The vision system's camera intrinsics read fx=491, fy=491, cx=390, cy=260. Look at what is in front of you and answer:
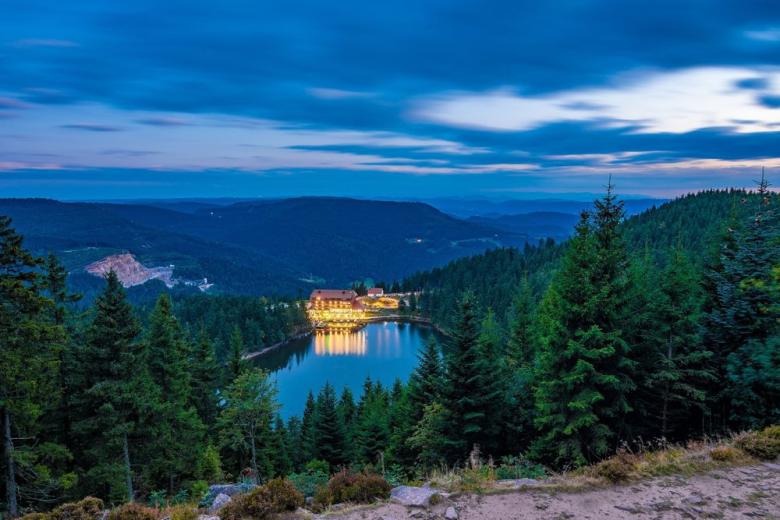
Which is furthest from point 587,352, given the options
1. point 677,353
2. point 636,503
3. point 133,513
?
point 133,513

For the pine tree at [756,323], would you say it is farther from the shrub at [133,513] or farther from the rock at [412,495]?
the shrub at [133,513]

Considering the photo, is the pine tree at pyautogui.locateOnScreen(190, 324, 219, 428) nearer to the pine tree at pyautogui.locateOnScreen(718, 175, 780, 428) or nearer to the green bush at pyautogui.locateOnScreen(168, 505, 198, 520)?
the green bush at pyautogui.locateOnScreen(168, 505, 198, 520)

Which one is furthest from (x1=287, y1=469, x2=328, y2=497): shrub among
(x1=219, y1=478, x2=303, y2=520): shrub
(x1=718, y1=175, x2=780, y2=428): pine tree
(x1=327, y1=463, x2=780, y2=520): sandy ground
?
(x1=718, y1=175, x2=780, y2=428): pine tree

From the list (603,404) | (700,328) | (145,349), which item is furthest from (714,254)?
(145,349)

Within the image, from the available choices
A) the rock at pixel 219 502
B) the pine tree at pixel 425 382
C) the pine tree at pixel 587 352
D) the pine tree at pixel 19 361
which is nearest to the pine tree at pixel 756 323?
the pine tree at pixel 587 352

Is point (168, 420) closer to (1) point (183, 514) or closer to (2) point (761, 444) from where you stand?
(1) point (183, 514)

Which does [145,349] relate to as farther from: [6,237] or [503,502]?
[503,502]

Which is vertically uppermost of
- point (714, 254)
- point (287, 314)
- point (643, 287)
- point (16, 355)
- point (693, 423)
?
point (714, 254)
